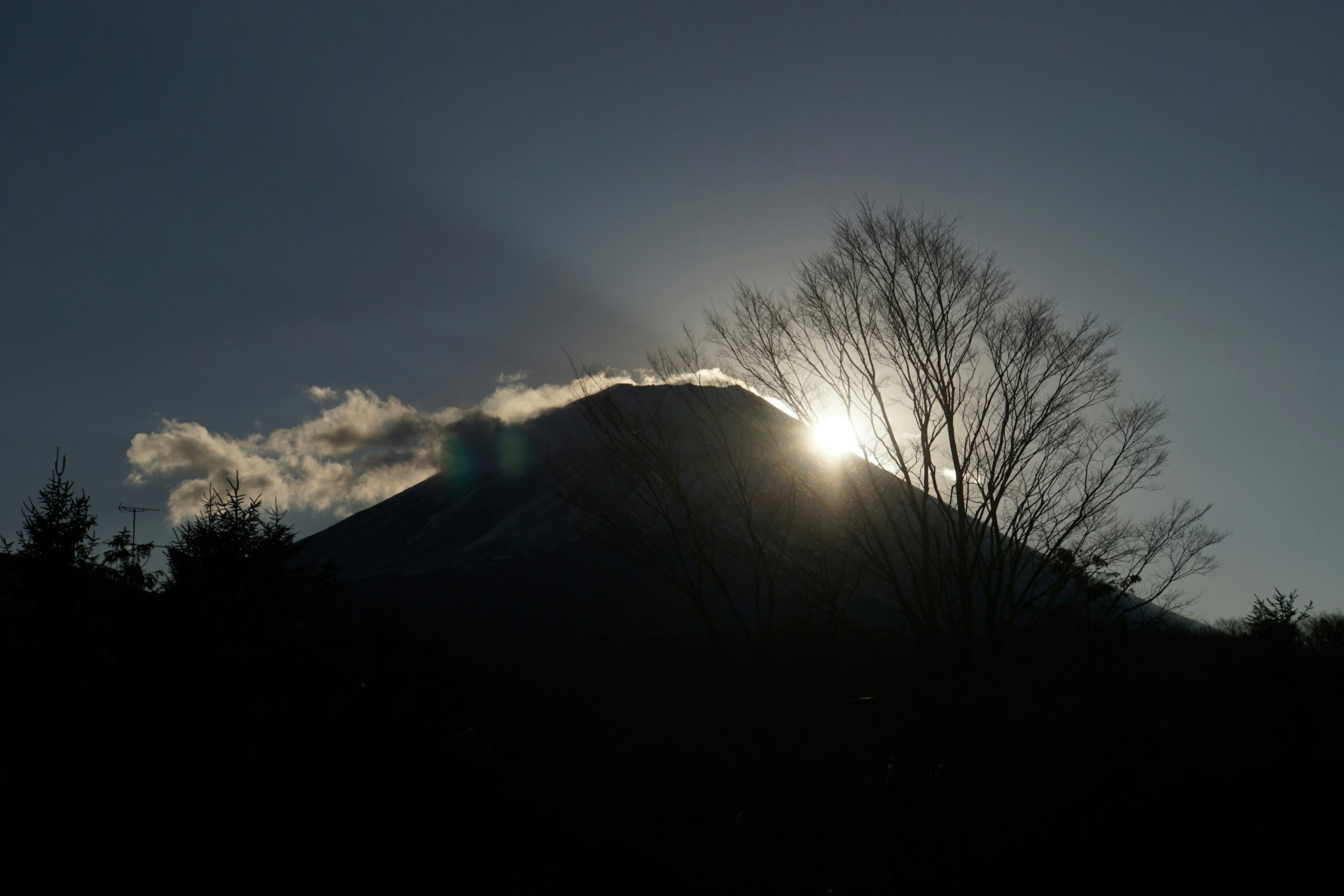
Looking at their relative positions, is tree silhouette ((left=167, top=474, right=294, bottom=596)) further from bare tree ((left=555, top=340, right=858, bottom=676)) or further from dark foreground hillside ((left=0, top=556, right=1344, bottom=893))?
bare tree ((left=555, top=340, right=858, bottom=676))


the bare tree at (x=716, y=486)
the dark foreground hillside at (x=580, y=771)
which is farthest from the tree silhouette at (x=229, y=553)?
the bare tree at (x=716, y=486)

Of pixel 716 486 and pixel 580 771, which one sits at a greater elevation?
pixel 716 486

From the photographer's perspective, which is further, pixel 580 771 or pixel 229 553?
pixel 580 771

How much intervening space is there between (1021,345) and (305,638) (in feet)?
41.7

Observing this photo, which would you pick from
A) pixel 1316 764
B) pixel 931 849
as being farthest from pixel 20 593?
pixel 1316 764

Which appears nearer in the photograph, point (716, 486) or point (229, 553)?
point (229, 553)

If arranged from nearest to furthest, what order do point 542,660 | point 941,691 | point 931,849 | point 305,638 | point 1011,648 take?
point 305,638, point 931,849, point 941,691, point 1011,648, point 542,660

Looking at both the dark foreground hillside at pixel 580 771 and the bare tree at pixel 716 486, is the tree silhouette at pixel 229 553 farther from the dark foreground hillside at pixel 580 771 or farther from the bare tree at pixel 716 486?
the bare tree at pixel 716 486

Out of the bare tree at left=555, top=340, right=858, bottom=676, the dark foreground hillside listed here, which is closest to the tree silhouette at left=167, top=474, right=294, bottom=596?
the dark foreground hillside

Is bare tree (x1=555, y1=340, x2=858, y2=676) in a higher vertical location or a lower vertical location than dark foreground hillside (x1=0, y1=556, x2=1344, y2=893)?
higher

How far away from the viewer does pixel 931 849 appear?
27.9 feet

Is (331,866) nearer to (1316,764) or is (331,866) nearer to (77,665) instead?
(77,665)

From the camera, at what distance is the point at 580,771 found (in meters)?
13.6

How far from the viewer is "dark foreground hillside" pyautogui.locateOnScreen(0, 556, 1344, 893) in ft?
22.2
